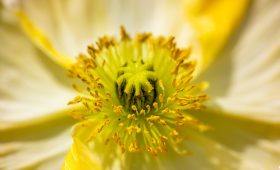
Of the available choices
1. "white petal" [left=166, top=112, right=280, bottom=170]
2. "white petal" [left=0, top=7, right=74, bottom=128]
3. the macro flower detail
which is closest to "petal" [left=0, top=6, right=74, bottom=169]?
"white petal" [left=0, top=7, right=74, bottom=128]

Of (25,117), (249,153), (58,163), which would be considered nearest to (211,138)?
(249,153)

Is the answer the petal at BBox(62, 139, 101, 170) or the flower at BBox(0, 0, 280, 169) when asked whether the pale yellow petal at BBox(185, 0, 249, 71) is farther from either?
the petal at BBox(62, 139, 101, 170)

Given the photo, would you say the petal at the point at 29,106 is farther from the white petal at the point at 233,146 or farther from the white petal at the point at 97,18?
the white petal at the point at 233,146

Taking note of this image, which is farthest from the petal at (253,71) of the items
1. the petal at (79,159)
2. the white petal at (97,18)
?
the petal at (79,159)

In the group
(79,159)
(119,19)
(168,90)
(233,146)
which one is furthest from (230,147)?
(119,19)

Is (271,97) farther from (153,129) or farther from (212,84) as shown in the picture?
(153,129)

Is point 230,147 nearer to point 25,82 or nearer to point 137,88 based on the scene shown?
point 137,88

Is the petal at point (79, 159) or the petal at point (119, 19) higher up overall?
the petal at point (119, 19)
